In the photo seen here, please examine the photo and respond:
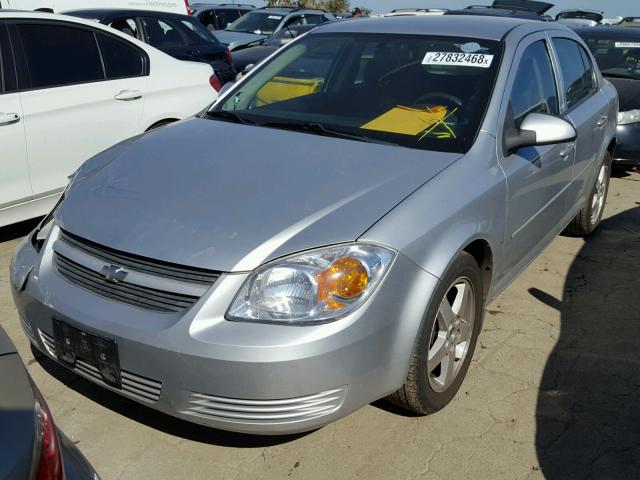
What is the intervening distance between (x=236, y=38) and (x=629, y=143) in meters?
8.60

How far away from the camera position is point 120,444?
2762 millimetres

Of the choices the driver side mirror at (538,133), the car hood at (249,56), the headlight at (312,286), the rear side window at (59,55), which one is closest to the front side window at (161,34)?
the car hood at (249,56)

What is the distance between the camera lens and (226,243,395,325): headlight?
7.70 feet

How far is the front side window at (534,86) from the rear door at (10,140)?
3073 millimetres

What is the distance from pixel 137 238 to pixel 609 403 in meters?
2.19

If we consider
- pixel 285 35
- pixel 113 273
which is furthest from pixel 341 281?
pixel 285 35

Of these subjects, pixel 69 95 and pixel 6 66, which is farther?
pixel 69 95

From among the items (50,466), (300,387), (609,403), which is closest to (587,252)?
(609,403)

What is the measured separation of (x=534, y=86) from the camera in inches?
148

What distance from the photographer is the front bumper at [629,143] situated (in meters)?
6.73

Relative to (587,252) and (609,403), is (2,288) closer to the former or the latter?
(609,403)

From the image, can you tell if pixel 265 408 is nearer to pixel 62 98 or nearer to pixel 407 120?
pixel 407 120

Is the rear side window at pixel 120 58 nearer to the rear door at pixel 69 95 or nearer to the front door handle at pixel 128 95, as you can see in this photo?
the rear door at pixel 69 95

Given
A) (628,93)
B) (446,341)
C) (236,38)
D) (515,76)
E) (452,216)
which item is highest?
(515,76)
